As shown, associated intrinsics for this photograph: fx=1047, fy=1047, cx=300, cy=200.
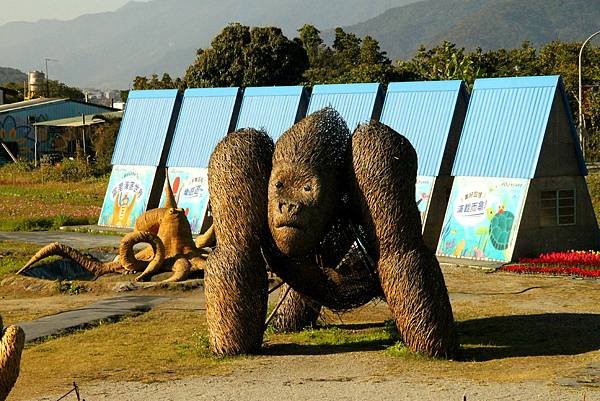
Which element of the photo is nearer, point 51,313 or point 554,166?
point 51,313

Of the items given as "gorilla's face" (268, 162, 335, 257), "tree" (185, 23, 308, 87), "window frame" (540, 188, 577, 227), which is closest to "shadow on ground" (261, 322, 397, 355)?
"gorilla's face" (268, 162, 335, 257)

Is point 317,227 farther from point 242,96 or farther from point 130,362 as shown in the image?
point 242,96

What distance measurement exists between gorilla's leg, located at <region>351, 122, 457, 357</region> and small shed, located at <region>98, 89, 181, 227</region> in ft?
65.4

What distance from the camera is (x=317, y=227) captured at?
14.6m

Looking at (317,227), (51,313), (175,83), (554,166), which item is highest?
(175,83)

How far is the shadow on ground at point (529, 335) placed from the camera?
599 inches

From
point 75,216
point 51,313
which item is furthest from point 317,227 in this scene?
point 75,216

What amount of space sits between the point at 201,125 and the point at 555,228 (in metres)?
12.7

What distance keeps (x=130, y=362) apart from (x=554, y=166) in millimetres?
14459

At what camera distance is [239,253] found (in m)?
15.0

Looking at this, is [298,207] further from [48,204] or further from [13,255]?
[48,204]

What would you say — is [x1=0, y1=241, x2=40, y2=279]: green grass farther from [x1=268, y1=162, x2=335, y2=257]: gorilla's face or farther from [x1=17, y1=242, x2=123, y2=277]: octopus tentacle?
[x1=268, y1=162, x2=335, y2=257]: gorilla's face

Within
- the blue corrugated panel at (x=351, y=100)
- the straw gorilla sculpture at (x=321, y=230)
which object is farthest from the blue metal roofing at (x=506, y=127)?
the straw gorilla sculpture at (x=321, y=230)

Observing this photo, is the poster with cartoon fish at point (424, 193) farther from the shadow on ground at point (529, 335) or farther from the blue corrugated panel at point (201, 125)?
the shadow on ground at point (529, 335)
